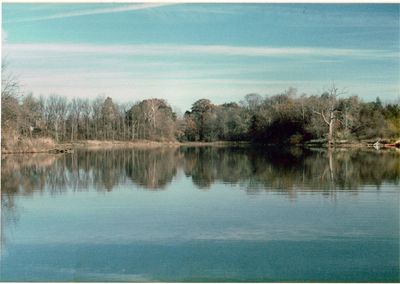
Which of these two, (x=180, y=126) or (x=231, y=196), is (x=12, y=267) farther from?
(x=180, y=126)

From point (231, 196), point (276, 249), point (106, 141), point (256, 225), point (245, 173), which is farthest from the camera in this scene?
point (106, 141)

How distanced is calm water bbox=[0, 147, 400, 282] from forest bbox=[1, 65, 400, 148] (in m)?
6.08

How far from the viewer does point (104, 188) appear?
13.9 m

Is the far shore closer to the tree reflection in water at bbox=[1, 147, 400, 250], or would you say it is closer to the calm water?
the tree reflection in water at bbox=[1, 147, 400, 250]

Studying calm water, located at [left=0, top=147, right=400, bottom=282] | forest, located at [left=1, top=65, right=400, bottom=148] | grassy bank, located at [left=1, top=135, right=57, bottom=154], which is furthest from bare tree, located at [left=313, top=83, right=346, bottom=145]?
grassy bank, located at [left=1, top=135, right=57, bottom=154]

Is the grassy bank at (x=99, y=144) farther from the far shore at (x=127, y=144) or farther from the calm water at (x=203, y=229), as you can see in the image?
the calm water at (x=203, y=229)

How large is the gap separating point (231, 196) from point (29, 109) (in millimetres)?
13516

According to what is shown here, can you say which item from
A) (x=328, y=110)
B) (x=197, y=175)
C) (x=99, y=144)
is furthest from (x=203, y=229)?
(x=99, y=144)

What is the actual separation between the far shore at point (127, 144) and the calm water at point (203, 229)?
481 inches

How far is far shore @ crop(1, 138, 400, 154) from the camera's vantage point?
27.2m

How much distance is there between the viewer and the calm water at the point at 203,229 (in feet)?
22.3

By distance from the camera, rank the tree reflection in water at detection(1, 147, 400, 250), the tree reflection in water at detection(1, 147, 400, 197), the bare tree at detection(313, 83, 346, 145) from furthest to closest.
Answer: the bare tree at detection(313, 83, 346, 145)
the tree reflection in water at detection(1, 147, 400, 197)
the tree reflection in water at detection(1, 147, 400, 250)

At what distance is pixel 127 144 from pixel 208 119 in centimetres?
622

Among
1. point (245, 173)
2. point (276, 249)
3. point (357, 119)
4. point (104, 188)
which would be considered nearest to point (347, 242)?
point (276, 249)
